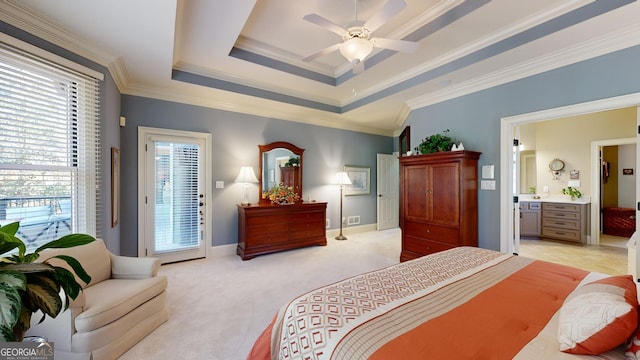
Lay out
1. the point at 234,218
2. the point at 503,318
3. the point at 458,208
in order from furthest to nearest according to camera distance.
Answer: the point at 234,218 < the point at 458,208 < the point at 503,318

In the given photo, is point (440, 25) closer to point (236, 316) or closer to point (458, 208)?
point (458, 208)

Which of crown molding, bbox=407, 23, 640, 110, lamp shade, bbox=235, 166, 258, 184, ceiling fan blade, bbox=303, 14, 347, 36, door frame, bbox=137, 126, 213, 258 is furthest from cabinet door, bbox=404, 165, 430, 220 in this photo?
door frame, bbox=137, 126, 213, 258

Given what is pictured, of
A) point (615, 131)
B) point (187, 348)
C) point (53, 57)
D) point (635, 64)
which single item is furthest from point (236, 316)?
point (615, 131)

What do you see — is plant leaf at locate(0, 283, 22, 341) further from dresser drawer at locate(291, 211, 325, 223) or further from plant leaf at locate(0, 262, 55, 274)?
dresser drawer at locate(291, 211, 325, 223)

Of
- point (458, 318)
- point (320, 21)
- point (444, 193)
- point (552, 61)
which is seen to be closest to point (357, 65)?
point (320, 21)

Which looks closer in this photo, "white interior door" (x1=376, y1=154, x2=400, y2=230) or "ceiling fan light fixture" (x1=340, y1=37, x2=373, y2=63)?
"ceiling fan light fixture" (x1=340, y1=37, x2=373, y2=63)

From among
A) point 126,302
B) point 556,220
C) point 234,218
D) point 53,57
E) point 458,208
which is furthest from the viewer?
point 556,220

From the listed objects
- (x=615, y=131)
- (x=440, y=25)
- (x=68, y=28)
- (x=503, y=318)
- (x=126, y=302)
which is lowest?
(x=126, y=302)

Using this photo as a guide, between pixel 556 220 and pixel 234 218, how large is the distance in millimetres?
6293

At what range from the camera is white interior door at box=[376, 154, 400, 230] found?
646 centimetres

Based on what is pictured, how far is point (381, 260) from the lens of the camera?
414 cm

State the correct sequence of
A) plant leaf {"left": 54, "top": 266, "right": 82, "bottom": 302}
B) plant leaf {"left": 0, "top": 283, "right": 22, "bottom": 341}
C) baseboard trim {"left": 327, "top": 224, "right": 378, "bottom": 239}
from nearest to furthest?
plant leaf {"left": 0, "top": 283, "right": 22, "bottom": 341} < plant leaf {"left": 54, "top": 266, "right": 82, "bottom": 302} < baseboard trim {"left": 327, "top": 224, "right": 378, "bottom": 239}

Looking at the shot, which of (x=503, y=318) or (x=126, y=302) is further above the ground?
(x=503, y=318)

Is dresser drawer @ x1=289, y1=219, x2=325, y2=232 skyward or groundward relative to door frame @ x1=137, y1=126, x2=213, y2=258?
groundward
